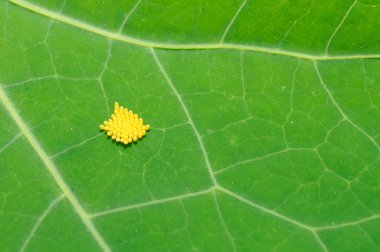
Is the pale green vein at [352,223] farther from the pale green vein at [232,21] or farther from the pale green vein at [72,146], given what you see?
the pale green vein at [72,146]

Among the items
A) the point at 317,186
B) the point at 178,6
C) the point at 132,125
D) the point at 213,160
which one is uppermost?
the point at 178,6

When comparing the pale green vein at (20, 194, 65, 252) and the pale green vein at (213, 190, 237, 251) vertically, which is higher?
the pale green vein at (20, 194, 65, 252)

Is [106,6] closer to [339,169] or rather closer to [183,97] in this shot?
[183,97]

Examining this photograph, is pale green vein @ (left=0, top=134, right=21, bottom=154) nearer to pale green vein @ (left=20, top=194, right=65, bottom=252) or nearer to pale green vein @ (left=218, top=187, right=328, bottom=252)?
pale green vein @ (left=20, top=194, right=65, bottom=252)

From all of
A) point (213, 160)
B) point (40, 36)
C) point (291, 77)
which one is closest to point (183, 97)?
point (213, 160)

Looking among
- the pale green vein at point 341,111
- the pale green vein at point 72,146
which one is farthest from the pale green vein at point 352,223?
the pale green vein at point 72,146

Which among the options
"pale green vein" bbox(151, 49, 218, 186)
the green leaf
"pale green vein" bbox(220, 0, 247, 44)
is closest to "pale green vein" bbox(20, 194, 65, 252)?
the green leaf

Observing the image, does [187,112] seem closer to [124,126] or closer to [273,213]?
[124,126]
